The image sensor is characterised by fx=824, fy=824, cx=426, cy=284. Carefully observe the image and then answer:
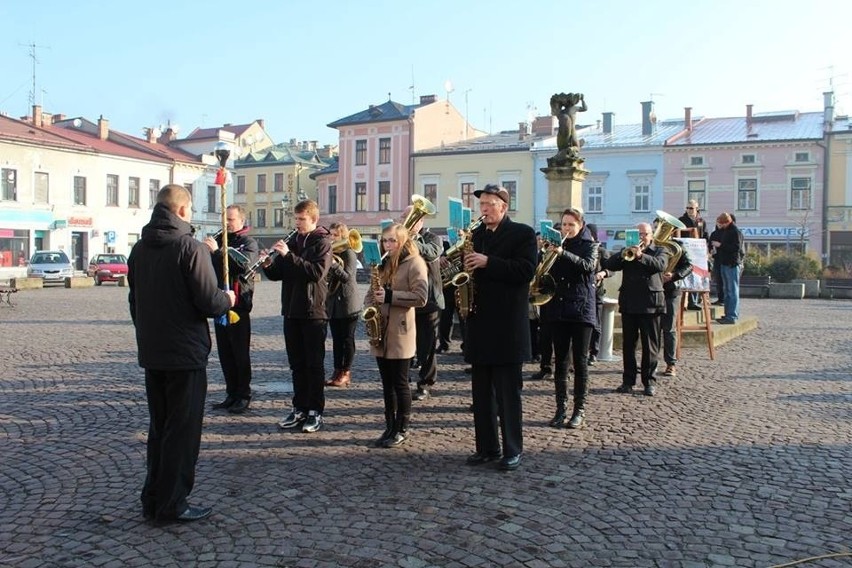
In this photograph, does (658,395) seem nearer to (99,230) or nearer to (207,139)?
(99,230)

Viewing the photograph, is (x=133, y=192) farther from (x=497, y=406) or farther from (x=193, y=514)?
(x=193, y=514)

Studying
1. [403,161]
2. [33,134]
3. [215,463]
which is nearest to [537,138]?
[403,161]

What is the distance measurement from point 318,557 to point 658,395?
5445 millimetres

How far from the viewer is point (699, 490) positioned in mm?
5402

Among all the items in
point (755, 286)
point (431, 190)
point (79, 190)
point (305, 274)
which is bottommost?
point (755, 286)

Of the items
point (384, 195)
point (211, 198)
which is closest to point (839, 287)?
point (384, 195)

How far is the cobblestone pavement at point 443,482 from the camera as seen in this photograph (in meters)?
4.37

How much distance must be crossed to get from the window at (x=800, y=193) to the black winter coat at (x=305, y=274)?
42222 millimetres

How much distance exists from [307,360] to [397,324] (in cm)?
89

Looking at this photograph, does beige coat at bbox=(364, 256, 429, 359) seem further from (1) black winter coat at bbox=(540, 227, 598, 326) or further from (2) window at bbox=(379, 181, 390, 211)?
(2) window at bbox=(379, 181, 390, 211)

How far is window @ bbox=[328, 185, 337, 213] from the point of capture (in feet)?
186

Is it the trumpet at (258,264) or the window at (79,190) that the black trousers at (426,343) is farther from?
the window at (79,190)

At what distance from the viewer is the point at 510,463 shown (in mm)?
5840

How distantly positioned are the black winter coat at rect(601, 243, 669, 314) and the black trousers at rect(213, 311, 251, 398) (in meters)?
3.92
